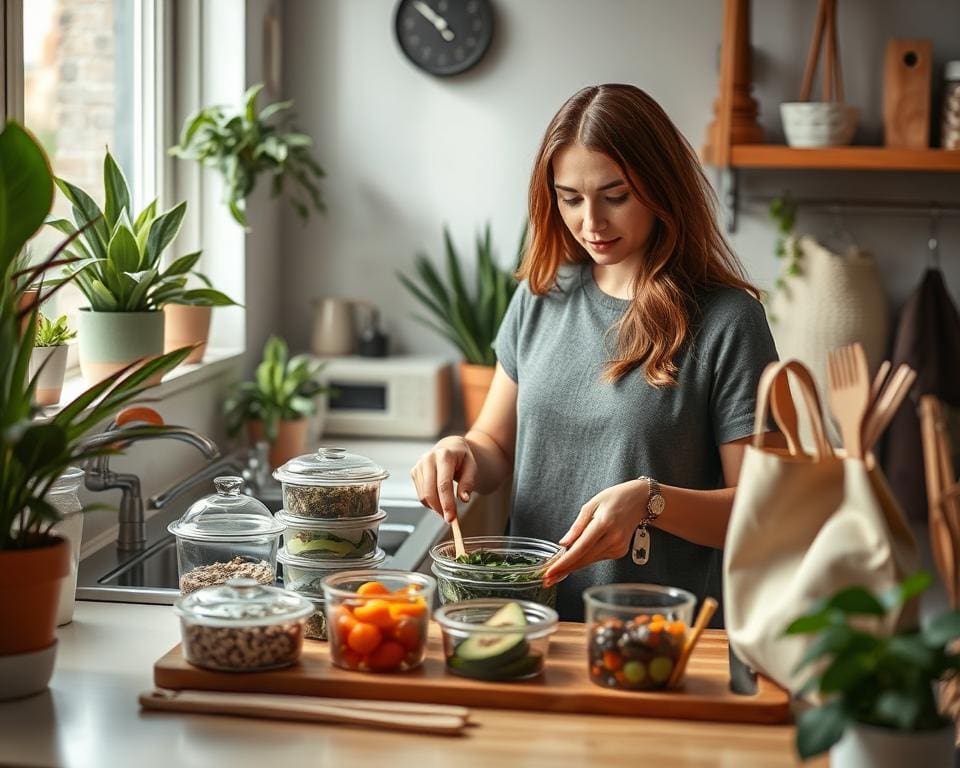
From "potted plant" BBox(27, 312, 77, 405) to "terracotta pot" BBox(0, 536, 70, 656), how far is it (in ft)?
2.33

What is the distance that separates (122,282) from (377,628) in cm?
109

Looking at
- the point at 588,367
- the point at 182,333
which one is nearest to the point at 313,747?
the point at 588,367

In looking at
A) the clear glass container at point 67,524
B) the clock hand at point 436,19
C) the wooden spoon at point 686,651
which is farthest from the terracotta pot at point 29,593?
the clock hand at point 436,19

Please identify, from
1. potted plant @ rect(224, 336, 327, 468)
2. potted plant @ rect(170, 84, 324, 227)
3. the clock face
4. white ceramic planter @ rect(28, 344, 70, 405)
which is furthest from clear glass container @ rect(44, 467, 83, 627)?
the clock face

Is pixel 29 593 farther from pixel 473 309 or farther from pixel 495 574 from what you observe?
pixel 473 309

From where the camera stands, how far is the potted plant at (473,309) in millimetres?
3303

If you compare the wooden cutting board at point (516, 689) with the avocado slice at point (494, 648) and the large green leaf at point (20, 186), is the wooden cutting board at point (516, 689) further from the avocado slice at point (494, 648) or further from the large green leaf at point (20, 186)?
the large green leaf at point (20, 186)

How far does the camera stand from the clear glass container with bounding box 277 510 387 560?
1.62 meters

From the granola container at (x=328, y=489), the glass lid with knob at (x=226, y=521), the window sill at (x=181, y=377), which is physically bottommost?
the glass lid with knob at (x=226, y=521)

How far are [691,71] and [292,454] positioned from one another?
1421 mm

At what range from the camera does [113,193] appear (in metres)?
2.20

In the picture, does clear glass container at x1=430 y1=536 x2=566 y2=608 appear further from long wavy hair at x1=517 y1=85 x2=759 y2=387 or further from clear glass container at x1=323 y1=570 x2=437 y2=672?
long wavy hair at x1=517 y1=85 x2=759 y2=387

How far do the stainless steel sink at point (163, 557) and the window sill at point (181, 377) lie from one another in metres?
0.22

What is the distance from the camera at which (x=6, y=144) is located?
1397 mm
